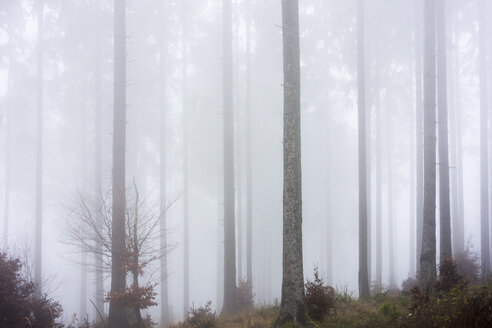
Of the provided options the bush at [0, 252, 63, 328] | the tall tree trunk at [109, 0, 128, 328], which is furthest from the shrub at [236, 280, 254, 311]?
the bush at [0, 252, 63, 328]

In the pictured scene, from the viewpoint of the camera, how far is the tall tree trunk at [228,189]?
445 inches

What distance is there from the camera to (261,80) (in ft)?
68.8

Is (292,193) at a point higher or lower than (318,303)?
higher

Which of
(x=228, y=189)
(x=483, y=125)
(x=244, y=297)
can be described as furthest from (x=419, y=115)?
(x=244, y=297)

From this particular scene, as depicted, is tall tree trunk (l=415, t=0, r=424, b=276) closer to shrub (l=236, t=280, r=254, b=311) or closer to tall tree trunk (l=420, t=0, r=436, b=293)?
tall tree trunk (l=420, t=0, r=436, b=293)

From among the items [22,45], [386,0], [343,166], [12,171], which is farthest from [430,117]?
[12,171]

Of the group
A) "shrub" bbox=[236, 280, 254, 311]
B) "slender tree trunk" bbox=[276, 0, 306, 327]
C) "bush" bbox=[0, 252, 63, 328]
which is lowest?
"shrub" bbox=[236, 280, 254, 311]

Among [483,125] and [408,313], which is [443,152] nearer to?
[408,313]

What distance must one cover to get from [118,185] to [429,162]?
9657mm

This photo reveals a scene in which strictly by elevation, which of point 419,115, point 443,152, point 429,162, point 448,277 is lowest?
point 448,277

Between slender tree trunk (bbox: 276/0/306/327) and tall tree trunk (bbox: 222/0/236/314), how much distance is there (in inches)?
187

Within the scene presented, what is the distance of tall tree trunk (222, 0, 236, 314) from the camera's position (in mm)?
11297

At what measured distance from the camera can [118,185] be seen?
964 cm

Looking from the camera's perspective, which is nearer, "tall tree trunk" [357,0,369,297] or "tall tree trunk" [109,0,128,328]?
"tall tree trunk" [109,0,128,328]
